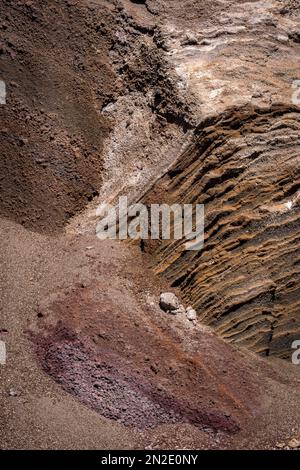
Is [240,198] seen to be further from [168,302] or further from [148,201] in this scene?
[168,302]

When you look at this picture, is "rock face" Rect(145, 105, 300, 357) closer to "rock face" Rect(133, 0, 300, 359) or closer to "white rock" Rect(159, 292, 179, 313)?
"rock face" Rect(133, 0, 300, 359)

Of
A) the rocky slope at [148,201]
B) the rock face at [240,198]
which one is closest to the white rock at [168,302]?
the rocky slope at [148,201]

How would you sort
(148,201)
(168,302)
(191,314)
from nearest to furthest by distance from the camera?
(168,302) → (191,314) → (148,201)

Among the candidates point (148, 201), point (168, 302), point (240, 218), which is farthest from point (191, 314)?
point (148, 201)

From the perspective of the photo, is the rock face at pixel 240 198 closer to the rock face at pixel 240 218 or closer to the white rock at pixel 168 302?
the rock face at pixel 240 218

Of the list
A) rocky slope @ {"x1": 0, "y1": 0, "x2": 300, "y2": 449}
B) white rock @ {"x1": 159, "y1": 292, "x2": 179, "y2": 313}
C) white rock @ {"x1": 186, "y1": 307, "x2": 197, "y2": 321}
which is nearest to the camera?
rocky slope @ {"x1": 0, "y1": 0, "x2": 300, "y2": 449}

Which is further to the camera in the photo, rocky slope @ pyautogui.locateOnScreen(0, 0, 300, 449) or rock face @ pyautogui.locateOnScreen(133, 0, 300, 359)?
rock face @ pyautogui.locateOnScreen(133, 0, 300, 359)

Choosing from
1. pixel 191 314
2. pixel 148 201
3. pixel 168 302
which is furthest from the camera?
pixel 148 201

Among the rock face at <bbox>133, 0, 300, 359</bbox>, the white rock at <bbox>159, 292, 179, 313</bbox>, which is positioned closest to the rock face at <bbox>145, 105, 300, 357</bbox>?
the rock face at <bbox>133, 0, 300, 359</bbox>

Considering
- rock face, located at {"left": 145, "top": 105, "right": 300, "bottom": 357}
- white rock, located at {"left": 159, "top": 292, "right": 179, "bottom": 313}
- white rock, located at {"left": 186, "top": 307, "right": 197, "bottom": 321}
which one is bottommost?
white rock, located at {"left": 186, "top": 307, "right": 197, "bottom": 321}
